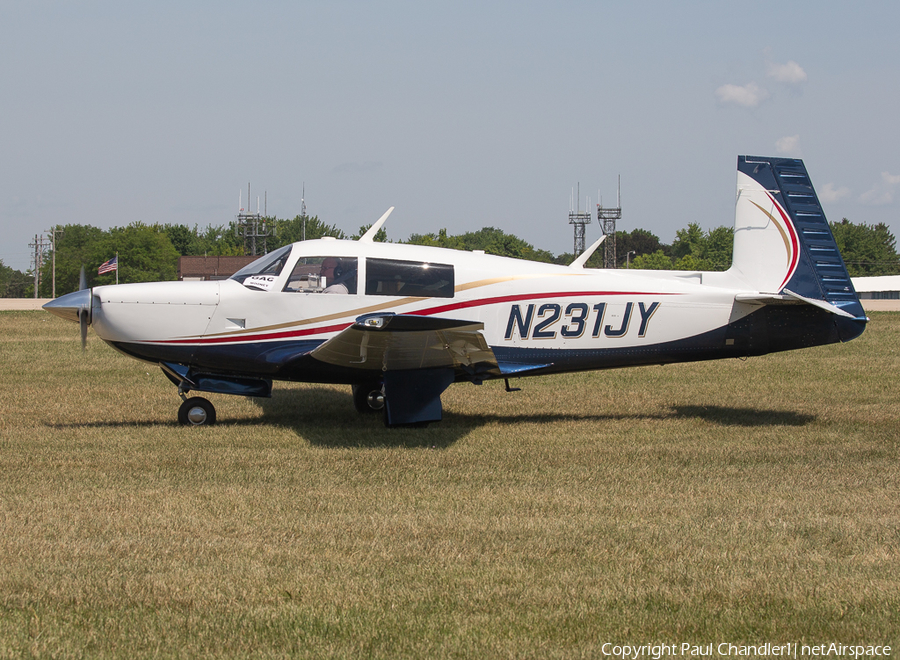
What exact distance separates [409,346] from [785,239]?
4927mm

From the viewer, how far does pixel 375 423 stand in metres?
9.45

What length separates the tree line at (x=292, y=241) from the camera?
252ft

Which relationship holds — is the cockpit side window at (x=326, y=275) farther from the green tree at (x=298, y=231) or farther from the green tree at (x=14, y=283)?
the green tree at (x=14, y=283)

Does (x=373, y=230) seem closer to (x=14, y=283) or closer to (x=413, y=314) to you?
(x=413, y=314)

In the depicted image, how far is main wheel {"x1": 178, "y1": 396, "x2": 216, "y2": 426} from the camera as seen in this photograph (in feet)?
29.6

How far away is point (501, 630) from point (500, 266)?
5.90m

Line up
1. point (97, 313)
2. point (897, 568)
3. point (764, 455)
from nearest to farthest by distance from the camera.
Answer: point (897, 568)
point (764, 455)
point (97, 313)

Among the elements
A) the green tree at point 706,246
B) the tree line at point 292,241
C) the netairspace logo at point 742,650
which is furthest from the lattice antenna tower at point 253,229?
the green tree at point 706,246

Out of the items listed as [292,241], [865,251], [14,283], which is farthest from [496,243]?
[14,283]

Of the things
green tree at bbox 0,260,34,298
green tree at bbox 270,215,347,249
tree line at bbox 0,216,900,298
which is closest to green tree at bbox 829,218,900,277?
tree line at bbox 0,216,900,298

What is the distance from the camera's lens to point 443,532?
5.14 meters

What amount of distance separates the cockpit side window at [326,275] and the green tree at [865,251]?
107702mm

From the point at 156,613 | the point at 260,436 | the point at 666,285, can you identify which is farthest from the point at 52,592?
the point at 666,285

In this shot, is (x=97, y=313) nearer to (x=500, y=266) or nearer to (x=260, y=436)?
(x=260, y=436)
